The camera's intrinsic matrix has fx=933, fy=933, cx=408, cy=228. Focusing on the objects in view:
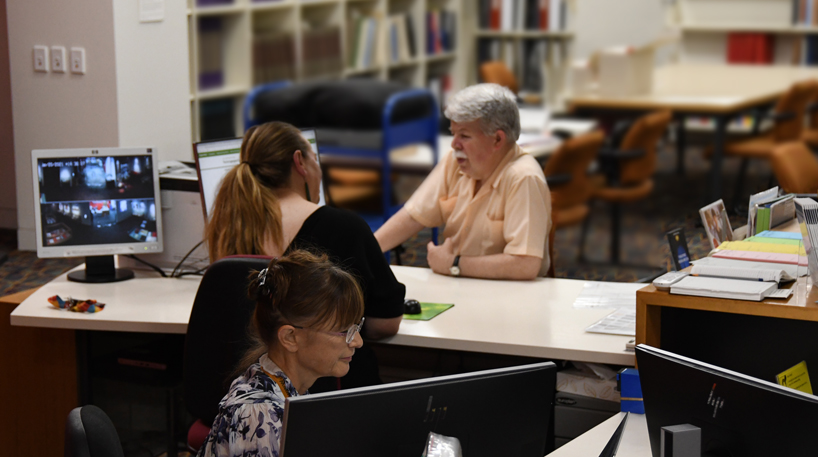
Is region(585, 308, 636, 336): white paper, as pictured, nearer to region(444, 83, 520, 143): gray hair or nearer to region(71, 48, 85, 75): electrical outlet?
region(444, 83, 520, 143): gray hair

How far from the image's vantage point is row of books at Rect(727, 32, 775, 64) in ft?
26.0

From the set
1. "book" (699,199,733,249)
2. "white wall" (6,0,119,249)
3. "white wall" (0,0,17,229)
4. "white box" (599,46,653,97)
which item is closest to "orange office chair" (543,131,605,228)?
"white box" (599,46,653,97)

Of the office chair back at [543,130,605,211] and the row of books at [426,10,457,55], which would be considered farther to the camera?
the row of books at [426,10,457,55]

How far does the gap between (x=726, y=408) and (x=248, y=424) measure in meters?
0.73

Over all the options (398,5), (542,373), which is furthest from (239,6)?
(542,373)

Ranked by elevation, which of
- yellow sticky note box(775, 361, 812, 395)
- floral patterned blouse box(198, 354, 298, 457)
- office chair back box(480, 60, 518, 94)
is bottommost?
yellow sticky note box(775, 361, 812, 395)

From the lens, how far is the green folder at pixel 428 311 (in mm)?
2420

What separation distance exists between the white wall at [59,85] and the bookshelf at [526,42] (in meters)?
4.37

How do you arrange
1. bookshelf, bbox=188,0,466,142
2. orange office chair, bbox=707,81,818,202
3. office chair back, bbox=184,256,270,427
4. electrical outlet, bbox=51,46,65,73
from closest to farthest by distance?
office chair back, bbox=184,256,270,427
electrical outlet, bbox=51,46,65,73
bookshelf, bbox=188,0,466,142
orange office chair, bbox=707,81,818,202

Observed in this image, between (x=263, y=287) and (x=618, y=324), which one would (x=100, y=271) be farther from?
(x=618, y=324)

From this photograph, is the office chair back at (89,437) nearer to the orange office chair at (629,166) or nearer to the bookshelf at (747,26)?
the orange office chair at (629,166)

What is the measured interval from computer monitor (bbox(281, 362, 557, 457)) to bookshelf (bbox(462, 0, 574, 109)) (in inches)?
260

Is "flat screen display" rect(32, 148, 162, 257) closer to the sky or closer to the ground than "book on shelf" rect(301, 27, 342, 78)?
closer to the ground

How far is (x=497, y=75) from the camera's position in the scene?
6.80 meters
